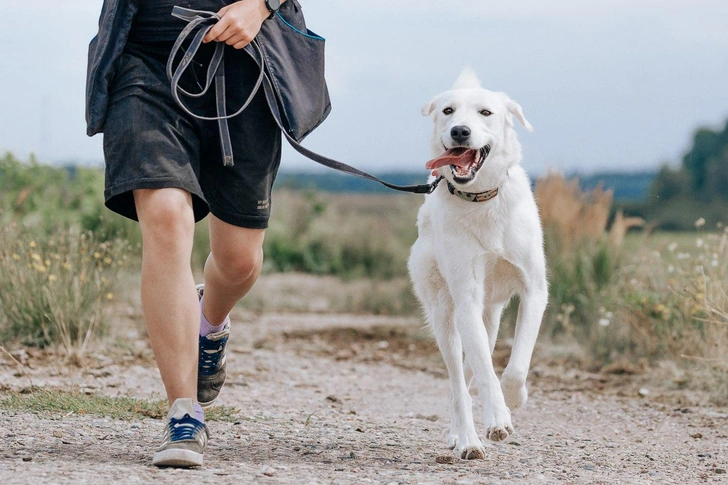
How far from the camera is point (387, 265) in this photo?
13156mm

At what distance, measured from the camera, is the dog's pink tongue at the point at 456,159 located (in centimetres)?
390

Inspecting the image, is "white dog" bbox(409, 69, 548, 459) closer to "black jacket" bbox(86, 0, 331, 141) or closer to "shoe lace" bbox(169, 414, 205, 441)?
"black jacket" bbox(86, 0, 331, 141)

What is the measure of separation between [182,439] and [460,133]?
5.46 feet

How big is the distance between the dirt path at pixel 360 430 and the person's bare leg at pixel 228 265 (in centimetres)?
58

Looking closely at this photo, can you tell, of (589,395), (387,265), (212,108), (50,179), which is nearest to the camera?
(212,108)

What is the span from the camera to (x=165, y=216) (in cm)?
322

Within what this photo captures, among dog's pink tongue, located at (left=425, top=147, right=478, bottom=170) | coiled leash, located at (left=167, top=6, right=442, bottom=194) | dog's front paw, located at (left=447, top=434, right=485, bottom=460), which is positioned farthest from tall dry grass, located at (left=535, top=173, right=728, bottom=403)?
coiled leash, located at (left=167, top=6, right=442, bottom=194)

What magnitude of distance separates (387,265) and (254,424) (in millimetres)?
8816

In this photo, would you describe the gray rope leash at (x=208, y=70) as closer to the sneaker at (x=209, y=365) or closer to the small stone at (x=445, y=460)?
the sneaker at (x=209, y=365)

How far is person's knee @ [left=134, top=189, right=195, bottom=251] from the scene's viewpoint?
3.22 m

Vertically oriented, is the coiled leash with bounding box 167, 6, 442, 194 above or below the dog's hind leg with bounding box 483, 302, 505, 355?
above

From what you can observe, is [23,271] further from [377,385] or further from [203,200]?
[203,200]

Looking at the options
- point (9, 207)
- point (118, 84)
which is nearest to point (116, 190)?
point (118, 84)

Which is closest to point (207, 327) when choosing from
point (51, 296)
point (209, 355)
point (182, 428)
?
point (209, 355)
